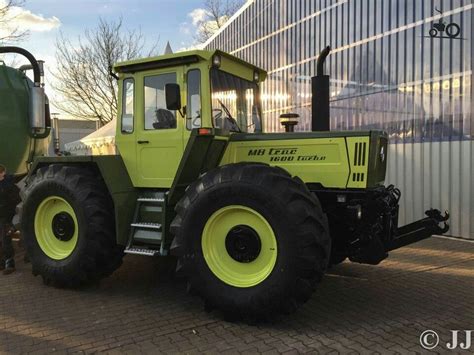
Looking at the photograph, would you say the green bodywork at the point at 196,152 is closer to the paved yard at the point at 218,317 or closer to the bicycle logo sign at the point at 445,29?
the paved yard at the point at 218,317

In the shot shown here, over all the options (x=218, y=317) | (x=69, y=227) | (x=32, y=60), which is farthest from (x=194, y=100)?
(x=32, y=60)

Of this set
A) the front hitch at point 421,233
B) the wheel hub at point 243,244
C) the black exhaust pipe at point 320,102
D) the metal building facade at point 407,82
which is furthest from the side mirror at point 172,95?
the metal building facade at point 407,82

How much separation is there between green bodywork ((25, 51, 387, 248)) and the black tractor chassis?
110mm

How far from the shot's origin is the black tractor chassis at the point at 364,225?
4844 mm

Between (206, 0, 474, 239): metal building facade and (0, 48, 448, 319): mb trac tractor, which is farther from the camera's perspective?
(206, 0, 474, 239): metal building facade

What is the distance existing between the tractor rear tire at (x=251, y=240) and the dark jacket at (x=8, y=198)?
3533mm

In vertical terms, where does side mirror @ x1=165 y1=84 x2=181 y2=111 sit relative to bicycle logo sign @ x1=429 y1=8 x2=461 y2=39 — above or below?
below

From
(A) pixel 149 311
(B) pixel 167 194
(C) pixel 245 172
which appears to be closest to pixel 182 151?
(B) pixel 167 194

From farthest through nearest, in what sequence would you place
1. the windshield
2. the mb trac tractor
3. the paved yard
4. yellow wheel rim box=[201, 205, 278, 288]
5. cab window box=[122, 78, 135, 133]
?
cab window box=[122, 78, 135, 133] < the windshield < yellow wheel rim box=[201, 205, 278, 288] < the mb trac tractor < the paved yard

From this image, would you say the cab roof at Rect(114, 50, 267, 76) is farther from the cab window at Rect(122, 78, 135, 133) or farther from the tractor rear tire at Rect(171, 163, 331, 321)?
the tractor rear tire at Rect(171, 163, 331, 321)

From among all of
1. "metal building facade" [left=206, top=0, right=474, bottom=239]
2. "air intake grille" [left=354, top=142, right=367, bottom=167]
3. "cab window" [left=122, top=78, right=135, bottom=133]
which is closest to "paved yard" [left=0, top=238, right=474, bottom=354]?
"air intake grille" [left=354, top=142, right=367, bottom=167]

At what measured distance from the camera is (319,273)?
4.20 m

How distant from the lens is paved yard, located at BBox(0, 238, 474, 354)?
4082 millimetres

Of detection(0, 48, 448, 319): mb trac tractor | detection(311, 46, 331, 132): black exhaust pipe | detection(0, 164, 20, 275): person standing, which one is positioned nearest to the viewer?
detection(0, 48, 448, 319): mb trac tractor
